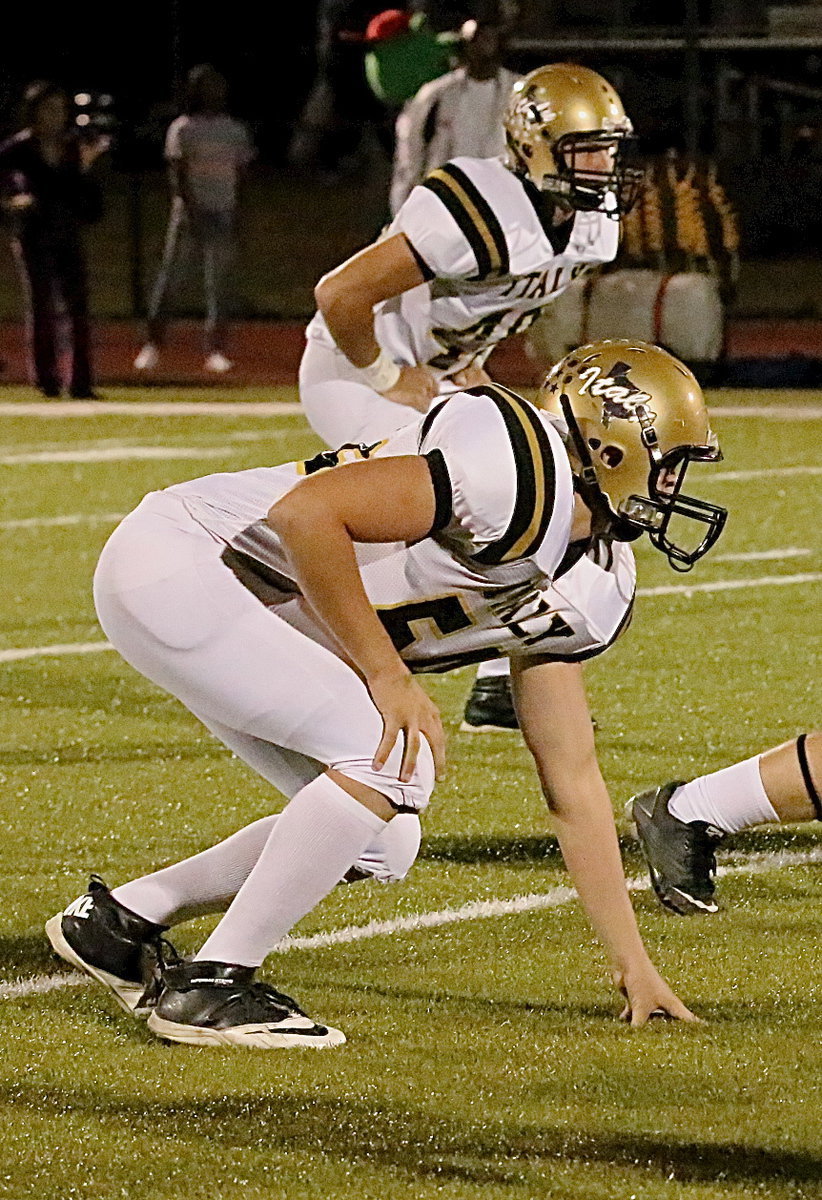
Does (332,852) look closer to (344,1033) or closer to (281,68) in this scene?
(344,1033)

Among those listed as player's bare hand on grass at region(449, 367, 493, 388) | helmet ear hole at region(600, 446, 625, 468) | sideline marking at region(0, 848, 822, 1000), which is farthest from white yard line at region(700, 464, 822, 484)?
helmet ear hole at region(600, 446, 625, 468)

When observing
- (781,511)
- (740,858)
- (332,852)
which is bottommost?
(781,511)

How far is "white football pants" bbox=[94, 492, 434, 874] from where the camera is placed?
145 inches

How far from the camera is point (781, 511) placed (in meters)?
9.98

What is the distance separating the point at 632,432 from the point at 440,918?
129 centimetres

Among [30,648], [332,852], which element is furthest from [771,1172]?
[30,648]

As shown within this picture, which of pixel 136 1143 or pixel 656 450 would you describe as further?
pixel 656 450

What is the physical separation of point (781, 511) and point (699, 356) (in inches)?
176

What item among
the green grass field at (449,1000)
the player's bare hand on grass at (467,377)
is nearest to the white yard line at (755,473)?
the green grass field at (449,1000)

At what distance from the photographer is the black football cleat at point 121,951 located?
396 centimetres

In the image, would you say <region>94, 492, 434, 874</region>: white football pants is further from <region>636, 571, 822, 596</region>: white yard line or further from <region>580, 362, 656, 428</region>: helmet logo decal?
<region>636, 571, 822, 596</region>: white yard line

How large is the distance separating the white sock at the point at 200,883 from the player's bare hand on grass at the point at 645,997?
2.01 feet

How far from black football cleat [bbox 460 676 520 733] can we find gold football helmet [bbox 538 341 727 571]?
2.57 meters

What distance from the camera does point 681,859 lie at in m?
4.32
